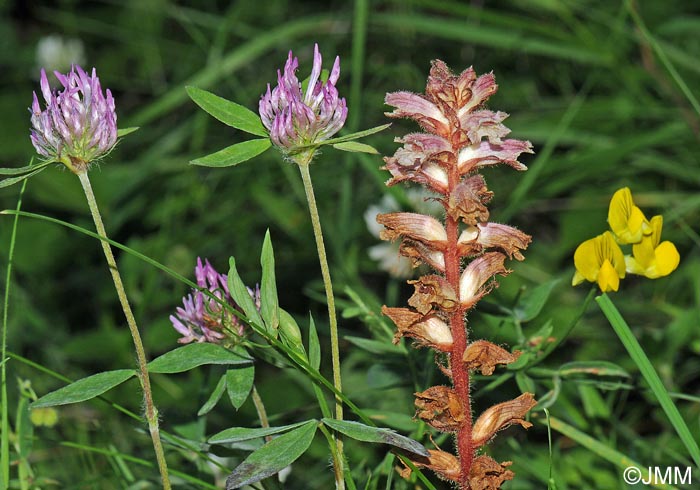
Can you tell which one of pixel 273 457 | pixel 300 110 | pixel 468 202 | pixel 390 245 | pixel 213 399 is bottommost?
pixel 273 457

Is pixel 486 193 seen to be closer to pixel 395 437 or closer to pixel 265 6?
pixel 395 437

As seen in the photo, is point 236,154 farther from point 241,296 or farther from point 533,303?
point 533,303

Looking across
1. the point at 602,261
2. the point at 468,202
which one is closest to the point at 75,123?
the point at 468,202

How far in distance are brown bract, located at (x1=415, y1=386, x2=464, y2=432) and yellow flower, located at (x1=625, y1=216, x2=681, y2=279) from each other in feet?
1.53

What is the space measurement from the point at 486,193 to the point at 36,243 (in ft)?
7.85

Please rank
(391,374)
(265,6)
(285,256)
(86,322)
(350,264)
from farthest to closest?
(265,6)
(86,322)
(285,256)
(350,264)
(391,374)

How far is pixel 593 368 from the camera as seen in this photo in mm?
1629

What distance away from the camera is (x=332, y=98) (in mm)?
1224

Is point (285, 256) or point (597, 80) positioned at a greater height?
point (597, 80)

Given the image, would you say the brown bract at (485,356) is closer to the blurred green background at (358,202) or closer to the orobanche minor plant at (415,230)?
the orobanche minor plant at (415,230)

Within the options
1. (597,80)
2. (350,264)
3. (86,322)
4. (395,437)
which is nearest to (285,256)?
(350,264)

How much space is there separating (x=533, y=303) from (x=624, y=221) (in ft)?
0.92

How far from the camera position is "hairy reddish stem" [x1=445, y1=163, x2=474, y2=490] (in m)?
1.25

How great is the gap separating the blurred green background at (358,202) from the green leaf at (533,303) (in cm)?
8
